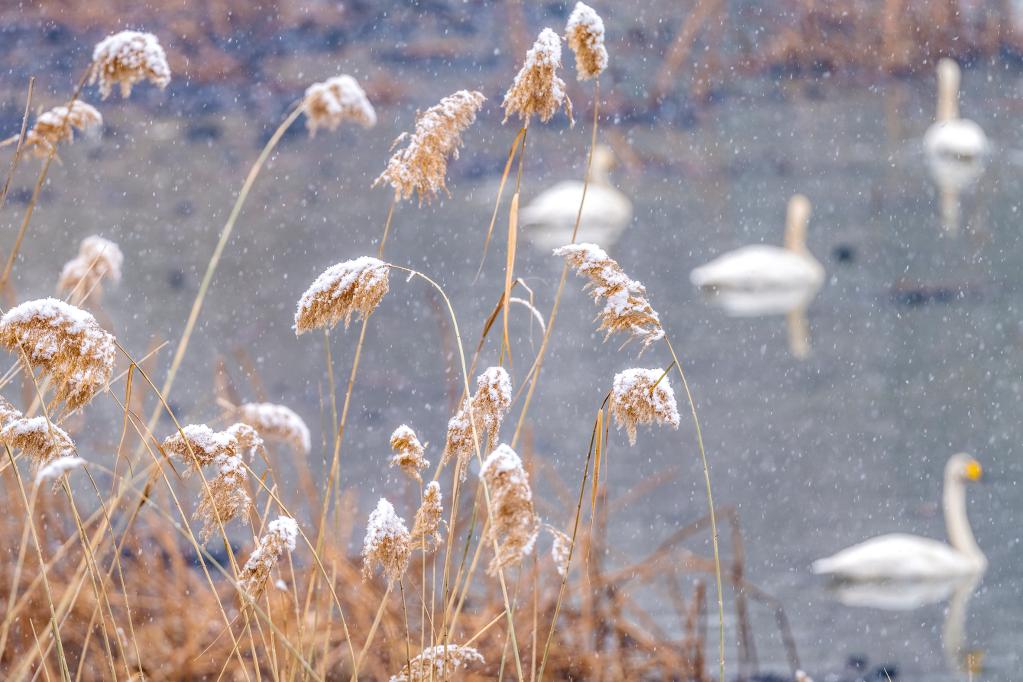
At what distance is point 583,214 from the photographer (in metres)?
3.99

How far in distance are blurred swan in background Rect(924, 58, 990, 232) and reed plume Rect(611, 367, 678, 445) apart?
167 inches

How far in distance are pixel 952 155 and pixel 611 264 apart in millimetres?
4651

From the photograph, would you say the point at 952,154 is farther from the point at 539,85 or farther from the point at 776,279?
the point at 539,85

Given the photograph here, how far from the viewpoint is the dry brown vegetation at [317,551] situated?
1.79 ft

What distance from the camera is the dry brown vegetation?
544 millimetres

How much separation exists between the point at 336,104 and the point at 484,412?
0.21m

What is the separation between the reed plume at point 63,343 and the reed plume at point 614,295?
0.22 metres

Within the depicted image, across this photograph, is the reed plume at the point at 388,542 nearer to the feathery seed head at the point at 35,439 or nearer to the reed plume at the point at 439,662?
the reed plume at the point at 439,662

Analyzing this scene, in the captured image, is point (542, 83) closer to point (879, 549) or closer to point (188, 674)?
point (188, 674)

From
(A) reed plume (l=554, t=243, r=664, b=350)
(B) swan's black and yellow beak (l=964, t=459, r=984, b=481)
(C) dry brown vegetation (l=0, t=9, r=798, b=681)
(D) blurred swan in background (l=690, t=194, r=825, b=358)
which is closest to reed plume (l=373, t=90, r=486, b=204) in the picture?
(C) dry brown vegetation (l=0, t=9, r=798, b=681)

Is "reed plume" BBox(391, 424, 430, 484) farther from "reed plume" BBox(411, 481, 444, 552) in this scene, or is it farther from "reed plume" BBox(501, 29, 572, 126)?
"reed plume" BBox(501, 29, 572, 126)

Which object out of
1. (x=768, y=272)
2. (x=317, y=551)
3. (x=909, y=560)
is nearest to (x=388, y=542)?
(x=317, y=551)

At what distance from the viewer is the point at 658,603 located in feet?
7.49

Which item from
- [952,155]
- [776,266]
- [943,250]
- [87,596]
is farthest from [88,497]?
[952,155]
